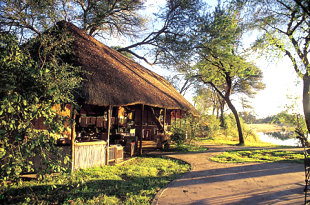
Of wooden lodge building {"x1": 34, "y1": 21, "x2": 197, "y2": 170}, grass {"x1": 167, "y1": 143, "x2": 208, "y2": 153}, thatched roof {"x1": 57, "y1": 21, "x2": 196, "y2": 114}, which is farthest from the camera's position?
grass {"x1": 167, "y1": 143, "x2": 208, "y2": 153}

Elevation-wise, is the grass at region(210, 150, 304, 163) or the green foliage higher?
the green foliage

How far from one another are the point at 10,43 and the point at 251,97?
27954 mm

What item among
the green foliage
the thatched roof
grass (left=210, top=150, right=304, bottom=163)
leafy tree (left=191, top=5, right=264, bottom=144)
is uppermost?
leafy tree (left=191, top=5, right=264, bottom=144)

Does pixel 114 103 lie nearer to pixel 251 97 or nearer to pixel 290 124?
pixel 290 124

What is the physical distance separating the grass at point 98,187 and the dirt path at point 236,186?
43 centimetres

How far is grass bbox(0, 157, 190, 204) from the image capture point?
3.77m

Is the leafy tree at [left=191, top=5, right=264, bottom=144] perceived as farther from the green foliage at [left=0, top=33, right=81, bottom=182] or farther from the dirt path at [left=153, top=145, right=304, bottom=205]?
the green foliage at [left=0, top=33, right=81, bottom=182]

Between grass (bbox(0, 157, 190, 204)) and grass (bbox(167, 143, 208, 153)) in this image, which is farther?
grass (bbox(167, 143, 208, 153))

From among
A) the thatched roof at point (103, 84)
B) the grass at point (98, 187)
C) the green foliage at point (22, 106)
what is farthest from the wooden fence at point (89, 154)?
the green foliage at point (22, 106)

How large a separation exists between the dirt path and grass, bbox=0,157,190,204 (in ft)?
1.42

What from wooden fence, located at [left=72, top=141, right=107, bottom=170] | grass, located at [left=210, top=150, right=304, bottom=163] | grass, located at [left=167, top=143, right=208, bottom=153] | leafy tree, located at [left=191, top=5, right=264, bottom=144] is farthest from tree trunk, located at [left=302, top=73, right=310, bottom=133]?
wooden fence, located at [left=72, top=141, right=107, bottom=170]

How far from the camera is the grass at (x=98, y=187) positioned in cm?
377

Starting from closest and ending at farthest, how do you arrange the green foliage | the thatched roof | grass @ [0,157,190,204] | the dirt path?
the green foliage < grass @ [0,157,190,204] < the dirt path < the thatched roof

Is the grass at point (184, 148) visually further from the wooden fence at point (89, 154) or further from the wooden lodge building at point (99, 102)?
the wooden fence at point (89, 154)
